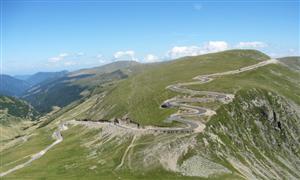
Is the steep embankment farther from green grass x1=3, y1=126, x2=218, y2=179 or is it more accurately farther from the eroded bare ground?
green grass x1=3, y1=126, x2=218, y2=179

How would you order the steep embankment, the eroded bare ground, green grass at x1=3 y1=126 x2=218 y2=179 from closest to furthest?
green grass at x1=3 y1=126 x2=218 y2=179 < the eroded bare ground < the steep embankment

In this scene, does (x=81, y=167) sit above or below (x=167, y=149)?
below

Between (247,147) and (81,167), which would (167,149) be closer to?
(81,167)

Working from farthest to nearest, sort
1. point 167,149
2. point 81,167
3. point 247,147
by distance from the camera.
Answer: point 247,147, point 81,167, point 167,149

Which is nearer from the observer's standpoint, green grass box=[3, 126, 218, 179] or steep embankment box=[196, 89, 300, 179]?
green grass box=[3, 126, 218, 179]

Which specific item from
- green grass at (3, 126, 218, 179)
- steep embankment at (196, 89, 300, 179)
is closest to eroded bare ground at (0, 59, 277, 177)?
green grass at (3, 126, 218, 179)

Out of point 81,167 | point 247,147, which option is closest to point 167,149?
point 81,167

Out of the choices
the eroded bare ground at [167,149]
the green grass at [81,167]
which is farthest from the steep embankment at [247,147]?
the green grass at [81,167]

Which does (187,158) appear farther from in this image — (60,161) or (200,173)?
(60,161)

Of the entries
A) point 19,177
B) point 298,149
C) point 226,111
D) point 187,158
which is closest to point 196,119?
point 226,111

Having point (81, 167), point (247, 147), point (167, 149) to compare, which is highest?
point (167, 149)

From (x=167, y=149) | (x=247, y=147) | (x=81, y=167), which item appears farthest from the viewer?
(x=247, y=147)
